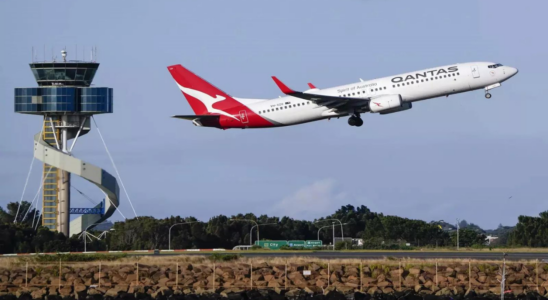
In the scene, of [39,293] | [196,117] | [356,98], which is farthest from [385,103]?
[39,293]

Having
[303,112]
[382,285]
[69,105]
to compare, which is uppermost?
[69,105]

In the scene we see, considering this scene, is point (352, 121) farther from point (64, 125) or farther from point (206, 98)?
point (64, 125)

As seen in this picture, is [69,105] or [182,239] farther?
[69,105]

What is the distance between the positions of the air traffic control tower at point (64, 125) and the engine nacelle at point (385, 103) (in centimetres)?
6981

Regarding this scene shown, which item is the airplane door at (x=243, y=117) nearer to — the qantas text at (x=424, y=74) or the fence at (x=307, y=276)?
the qantas text at (x=424, y=74)

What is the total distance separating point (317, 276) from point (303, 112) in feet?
68.5

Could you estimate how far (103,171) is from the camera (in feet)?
429

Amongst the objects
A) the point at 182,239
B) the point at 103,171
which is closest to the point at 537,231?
the point at 182,239

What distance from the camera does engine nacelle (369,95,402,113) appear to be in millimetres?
65562

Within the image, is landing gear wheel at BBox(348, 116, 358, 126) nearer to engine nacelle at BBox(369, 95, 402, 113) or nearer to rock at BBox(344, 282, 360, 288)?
engine nacelle at BBox(369, 95, 402, 113)

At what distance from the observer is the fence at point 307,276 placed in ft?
160

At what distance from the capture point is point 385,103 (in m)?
65.9

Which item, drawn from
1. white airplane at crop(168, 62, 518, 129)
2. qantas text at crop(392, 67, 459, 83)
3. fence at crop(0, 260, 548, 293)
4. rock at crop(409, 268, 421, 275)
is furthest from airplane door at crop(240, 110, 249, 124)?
rock at crop(409, 268, 421, 275)

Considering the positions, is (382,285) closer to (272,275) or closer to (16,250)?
(272,275)
